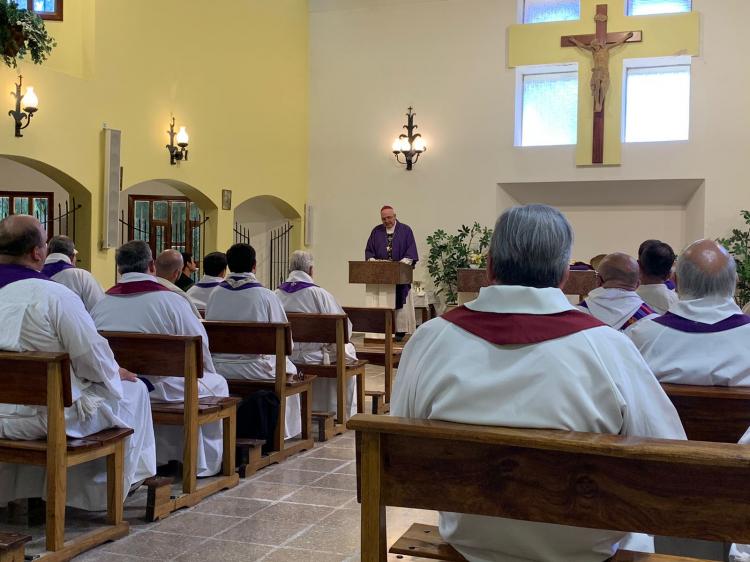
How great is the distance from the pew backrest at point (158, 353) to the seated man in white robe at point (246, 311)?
1.27 m

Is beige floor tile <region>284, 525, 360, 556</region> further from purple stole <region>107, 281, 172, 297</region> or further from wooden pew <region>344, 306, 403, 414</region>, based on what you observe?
wooden pew <region>344, 306, 403, 414</region>

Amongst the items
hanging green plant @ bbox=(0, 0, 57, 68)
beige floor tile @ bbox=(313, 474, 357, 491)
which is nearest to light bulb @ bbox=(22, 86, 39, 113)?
hanging green plant @ bbox=(0, 0, 57, 68)

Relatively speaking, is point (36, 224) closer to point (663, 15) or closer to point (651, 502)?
point (651, 502)

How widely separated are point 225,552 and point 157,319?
1.54m

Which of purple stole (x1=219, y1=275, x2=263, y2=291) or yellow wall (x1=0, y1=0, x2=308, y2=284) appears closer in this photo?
purple stole (x1=219, y1=275, x2=263, y2=291)

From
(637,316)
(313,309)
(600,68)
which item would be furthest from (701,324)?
(600,68)

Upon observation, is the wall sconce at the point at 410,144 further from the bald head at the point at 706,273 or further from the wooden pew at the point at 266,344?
the bald head at the point at 706,273

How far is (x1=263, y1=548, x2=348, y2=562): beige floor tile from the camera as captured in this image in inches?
139

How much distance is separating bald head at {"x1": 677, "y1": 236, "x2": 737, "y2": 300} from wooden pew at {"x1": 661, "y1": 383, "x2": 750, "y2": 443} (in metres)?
0.42

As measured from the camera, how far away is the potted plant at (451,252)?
12.3m

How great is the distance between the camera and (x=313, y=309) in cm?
679

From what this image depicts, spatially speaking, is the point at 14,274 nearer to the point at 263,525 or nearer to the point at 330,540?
the point at 263,525

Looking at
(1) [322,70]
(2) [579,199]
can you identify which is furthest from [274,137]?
(2) [579,199]

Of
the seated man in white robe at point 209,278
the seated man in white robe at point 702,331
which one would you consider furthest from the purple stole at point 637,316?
the seated man in white robe at point 209,278
